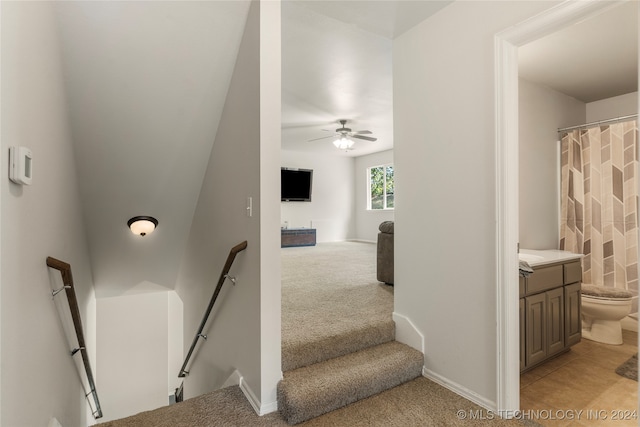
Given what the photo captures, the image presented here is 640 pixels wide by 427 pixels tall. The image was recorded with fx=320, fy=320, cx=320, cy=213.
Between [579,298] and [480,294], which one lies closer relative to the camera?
[480,294]

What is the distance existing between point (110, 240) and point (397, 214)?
3.05 meters

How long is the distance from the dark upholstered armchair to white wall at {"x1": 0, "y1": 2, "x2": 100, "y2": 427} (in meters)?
2.93

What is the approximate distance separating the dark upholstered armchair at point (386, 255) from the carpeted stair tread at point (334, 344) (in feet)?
3.90

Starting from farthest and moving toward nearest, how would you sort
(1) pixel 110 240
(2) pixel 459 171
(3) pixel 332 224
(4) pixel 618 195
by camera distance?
(3) pixel 332 224 → (1) pixel 110 240 → (4) pixel 618 195 → (2) pixel 459 171

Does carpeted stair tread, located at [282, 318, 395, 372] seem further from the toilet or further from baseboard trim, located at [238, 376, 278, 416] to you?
the toilet

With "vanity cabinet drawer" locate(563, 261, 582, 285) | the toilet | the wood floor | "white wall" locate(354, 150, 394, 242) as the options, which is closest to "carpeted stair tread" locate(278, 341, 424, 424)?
the wood floor

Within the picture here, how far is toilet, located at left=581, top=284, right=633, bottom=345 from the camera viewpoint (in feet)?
9.32

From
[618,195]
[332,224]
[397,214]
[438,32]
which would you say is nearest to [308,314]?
[397,214]

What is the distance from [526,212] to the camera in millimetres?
3252

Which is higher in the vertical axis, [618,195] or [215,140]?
[215,140]

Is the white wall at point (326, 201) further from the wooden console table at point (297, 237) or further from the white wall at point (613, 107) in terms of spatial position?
the white wall at point (613, 107)

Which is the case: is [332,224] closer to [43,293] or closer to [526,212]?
[526,212]

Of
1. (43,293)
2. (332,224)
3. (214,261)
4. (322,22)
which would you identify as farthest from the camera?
(332,224)

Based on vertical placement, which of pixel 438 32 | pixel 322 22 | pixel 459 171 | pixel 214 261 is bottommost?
pixel 214 261
